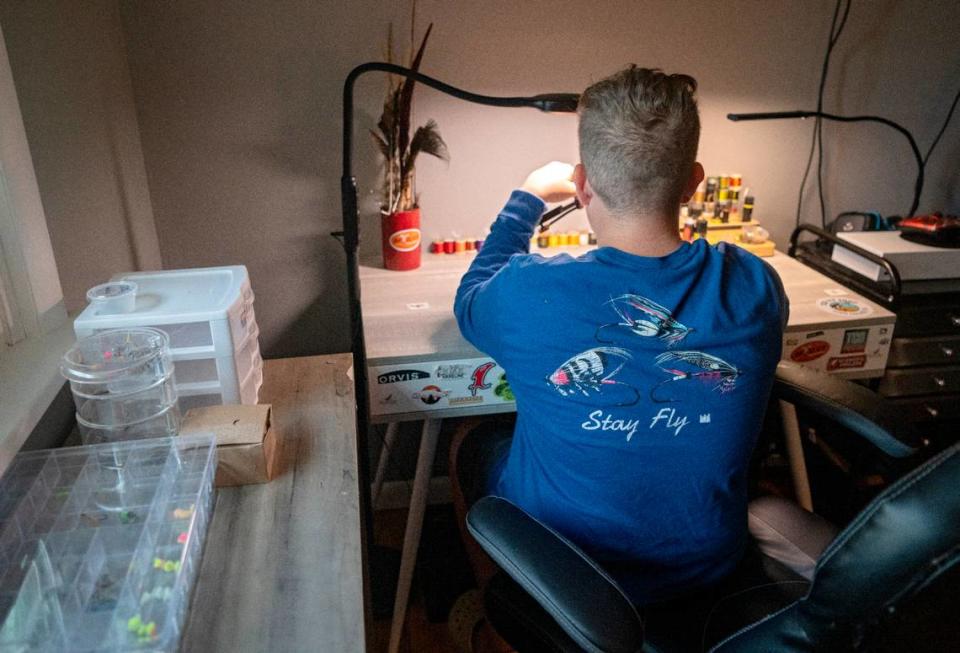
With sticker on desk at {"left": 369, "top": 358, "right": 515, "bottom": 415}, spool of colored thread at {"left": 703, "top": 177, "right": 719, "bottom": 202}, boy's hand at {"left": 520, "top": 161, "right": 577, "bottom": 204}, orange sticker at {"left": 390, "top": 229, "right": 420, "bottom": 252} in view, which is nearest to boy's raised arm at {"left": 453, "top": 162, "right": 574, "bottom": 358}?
boy's hand at {"left": 520, "top": 161, "right": 577, "bottom": 204}

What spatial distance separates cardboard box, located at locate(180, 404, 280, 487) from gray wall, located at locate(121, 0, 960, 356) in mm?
828

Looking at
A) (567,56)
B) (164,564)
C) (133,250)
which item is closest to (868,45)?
(567,56)

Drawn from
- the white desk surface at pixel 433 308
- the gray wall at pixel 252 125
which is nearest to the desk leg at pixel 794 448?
the white desk surface at pixel 433 308

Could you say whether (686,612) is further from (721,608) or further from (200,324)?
(200,324)

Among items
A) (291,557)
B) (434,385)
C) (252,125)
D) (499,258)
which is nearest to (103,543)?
(291,557)

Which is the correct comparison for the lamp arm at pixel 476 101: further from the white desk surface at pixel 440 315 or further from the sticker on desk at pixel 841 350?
the sticker on desk at pixel 841 350

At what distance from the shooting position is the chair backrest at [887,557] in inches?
21.7

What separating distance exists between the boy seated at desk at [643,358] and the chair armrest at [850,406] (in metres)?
0.21

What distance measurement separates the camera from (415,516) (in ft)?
4.76

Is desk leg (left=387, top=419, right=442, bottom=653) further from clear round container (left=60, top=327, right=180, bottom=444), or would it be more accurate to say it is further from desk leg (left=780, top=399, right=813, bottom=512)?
desk leg (left=780, top=399, right=813, bottom=512)

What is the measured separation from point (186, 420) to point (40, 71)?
0.60 m

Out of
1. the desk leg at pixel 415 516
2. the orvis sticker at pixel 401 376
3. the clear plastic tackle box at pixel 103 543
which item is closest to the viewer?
the clear plastic tackle box at pixel 103 543

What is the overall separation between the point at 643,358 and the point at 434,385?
50 centimetres

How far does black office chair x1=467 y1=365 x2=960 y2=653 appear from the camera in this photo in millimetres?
569
